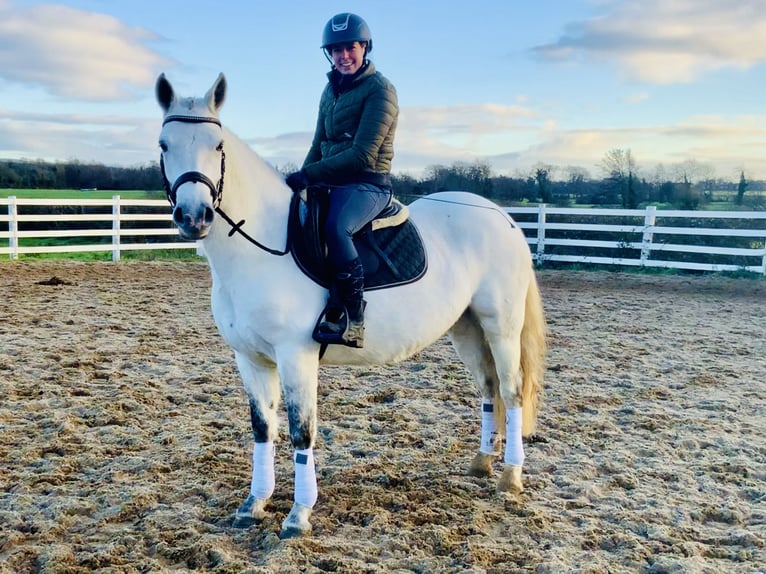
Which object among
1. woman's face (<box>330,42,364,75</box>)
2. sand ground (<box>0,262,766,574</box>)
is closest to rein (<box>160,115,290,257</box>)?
woman's face (<box>330,42,364,75</box>)

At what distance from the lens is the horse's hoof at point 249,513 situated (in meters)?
3.37

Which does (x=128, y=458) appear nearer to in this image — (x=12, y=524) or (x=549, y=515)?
(x=12, y=524)

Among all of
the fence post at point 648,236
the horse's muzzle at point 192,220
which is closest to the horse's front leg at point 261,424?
the horse's muzzle at point 192,220

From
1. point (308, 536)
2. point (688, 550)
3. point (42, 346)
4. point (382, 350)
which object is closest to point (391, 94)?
point (382, 350)

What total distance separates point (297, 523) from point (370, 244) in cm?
153

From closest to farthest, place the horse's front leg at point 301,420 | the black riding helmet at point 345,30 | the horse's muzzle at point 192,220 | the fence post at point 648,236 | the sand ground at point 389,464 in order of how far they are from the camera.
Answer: the horse's muzzle at point 192,220
the sand ground at point 389,464
the horse's front leg at point 301,420
the black riding helmet at point 345,30
the fence post at point 648,236

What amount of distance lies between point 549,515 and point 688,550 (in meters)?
0.70

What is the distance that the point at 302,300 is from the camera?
319cm

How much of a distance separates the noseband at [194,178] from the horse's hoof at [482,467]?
238 cm

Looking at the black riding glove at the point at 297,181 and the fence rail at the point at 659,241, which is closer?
the black riding glove at the point at 297,181

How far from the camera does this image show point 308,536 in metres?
3.21

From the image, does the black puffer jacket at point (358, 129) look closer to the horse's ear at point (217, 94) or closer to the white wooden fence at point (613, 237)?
the horse's ear at point (217, 94)

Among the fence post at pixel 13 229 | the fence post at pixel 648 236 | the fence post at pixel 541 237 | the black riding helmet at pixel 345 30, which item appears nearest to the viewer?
the black riding helmet at pixel 345 30

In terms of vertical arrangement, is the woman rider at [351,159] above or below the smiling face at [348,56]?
below
